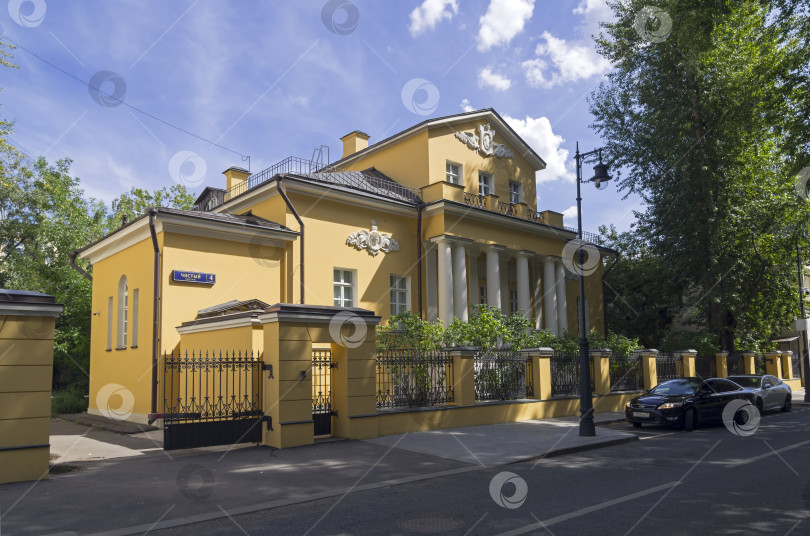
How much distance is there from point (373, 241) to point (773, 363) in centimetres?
2267

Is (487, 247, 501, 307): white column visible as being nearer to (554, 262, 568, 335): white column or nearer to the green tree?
(554, 262, 568, 335): white column

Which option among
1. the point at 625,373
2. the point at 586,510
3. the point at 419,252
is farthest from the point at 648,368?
the point at 586,510

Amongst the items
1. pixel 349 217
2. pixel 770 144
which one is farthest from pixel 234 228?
pixel 770 144

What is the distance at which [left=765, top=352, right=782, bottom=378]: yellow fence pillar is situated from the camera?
100ft

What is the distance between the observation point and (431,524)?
248 inches

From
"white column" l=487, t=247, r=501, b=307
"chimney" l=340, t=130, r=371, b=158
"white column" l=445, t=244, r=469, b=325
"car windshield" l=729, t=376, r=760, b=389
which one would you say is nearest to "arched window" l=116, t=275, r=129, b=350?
"white column" l=445, t=244, r=469, b=325

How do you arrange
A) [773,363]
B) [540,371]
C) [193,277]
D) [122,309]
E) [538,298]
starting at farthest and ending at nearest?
[773,363] → [538,298] → [122,309] → [540,371] → [193,277]

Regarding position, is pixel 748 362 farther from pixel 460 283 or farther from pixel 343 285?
pixel 343 285

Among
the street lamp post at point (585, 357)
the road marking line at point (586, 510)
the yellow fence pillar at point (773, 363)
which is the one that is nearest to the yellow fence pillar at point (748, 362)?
the yellow fence pillar at point (773, 363)

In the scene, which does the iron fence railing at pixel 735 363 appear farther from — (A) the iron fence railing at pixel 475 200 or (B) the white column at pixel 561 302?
(A) the iron fence railing at pixel 475 200

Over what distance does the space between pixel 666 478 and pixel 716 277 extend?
20549mm

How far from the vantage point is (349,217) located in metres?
21.0

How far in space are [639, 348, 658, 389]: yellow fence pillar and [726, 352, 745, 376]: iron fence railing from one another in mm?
6447

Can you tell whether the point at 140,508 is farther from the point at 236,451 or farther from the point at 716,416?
the point at 716,416
